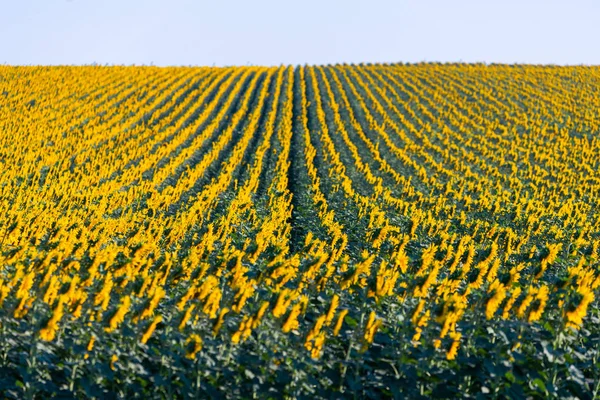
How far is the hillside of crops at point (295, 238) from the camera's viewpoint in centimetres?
614

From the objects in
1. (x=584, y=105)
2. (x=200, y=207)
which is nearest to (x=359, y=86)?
(x=584, y=105)

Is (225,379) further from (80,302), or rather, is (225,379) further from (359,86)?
(359,86)

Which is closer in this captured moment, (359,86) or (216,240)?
(216,240)

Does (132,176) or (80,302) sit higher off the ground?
(132,176)

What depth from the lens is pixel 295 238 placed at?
1591cm

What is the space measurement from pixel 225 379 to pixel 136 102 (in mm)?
35884

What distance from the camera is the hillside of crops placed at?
6.14 m

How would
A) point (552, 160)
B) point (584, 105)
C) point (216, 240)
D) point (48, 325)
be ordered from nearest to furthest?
point (48, 325)
point (216, 240)
point (552, 160)
point (584, 105)

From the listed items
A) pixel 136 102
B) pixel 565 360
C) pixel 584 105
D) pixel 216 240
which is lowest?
pixel 565 360

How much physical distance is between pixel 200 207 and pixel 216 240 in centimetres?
363

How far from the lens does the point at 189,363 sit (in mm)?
6031

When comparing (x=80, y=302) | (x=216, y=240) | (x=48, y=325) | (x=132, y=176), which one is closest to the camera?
(x=48, y=325)

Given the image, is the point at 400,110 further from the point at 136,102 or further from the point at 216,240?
the point at 216,240

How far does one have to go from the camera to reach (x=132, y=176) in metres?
22.4
